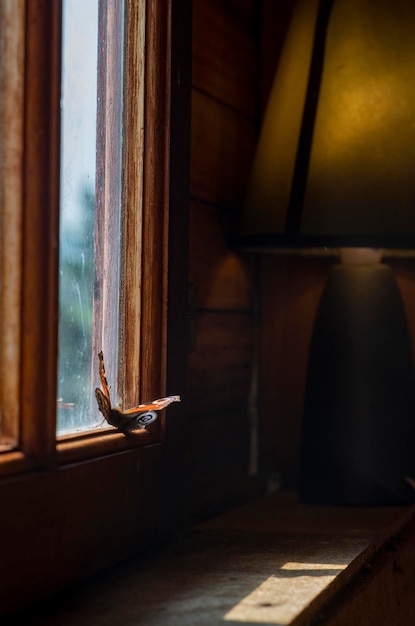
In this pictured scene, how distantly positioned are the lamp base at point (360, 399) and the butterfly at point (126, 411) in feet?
1.33

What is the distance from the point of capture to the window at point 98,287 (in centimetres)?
78

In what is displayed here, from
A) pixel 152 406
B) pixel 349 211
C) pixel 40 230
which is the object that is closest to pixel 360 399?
Answer: pixel 349 211

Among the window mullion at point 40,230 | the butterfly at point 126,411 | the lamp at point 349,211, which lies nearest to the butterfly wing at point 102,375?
the butterfly at point 126,411

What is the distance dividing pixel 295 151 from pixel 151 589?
0.67 metres

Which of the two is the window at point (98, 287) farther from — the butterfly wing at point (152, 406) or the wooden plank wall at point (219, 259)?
the wooden plank wall at point (219, 259)

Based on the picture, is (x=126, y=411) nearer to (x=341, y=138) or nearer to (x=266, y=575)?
(x=266, y=575)

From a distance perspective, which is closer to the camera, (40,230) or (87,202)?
(40,230)

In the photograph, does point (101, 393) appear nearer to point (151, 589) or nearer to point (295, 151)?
point (151, 589)

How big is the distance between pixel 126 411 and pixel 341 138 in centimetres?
52

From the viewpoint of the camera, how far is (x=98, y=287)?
959 millimetres

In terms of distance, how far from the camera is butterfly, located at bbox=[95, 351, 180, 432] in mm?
932

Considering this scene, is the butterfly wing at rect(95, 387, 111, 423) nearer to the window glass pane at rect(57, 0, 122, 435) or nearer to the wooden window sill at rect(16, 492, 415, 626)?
the window glass pane at rect(57, 0, 122, 435)

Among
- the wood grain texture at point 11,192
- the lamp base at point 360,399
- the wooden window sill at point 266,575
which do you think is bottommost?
the wooden window sill at point 266,575

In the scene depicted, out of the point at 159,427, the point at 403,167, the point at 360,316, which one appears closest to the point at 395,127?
the point at 403,167
